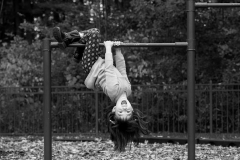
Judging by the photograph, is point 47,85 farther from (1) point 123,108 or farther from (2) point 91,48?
(1) point 123,108

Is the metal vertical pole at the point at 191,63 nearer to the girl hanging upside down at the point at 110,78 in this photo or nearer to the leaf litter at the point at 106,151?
the girl hanging upside down at the point at 110,78

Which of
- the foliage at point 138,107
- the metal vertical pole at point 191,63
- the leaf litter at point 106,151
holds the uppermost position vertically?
the metal vertical pole at point 191,63

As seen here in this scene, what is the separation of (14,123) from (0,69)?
285 centimetres

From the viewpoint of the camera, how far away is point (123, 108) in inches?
187

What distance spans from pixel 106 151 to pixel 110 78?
15.4 ft

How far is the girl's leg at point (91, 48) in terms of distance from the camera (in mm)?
4688

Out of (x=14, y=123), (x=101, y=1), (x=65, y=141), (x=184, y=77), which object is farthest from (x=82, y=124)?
(x=101, y=1)

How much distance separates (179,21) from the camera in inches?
484

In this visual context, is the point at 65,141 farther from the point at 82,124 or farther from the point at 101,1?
the point at 101,1

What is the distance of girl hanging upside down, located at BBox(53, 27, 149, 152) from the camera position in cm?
468

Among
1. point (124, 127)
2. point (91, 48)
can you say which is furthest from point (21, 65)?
point (91, 48)

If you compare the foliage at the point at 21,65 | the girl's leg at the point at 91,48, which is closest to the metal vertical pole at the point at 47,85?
the girl's leg at the point at 91,48

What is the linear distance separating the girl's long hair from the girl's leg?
54cm

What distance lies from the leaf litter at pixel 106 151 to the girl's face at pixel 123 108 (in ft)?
10.3
